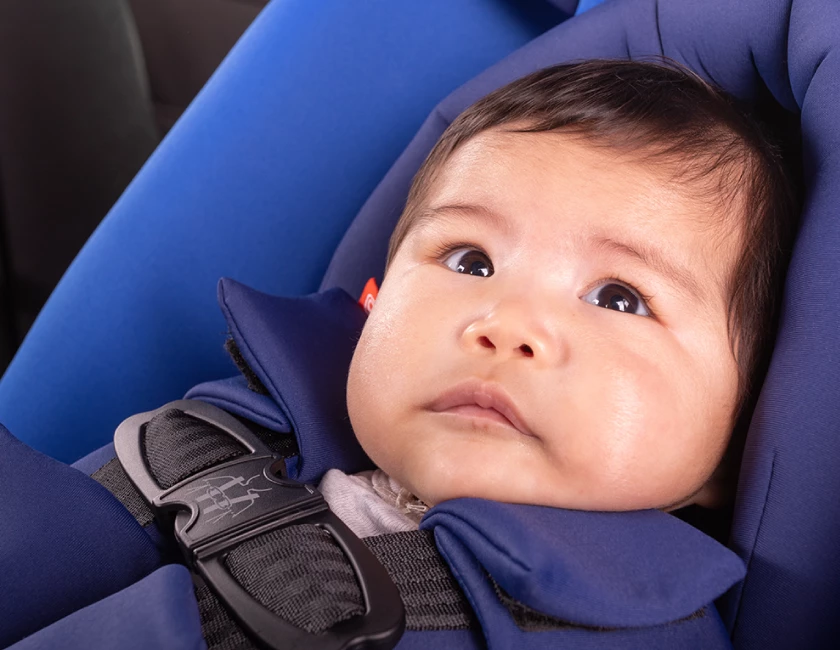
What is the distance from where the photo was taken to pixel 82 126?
1.34 m

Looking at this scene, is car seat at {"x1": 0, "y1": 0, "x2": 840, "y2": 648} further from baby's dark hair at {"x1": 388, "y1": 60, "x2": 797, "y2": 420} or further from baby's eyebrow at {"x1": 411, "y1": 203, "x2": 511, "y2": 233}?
baby's eyebrow at {"x1": 411, "y1": 203, "x2": 511, "y2": 233}

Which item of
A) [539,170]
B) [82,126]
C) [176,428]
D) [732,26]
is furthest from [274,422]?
[82,126]

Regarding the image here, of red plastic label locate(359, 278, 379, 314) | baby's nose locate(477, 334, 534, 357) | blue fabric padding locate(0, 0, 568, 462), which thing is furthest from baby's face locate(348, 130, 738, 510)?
blue fabric padding locate(0, 0, 568, 462)

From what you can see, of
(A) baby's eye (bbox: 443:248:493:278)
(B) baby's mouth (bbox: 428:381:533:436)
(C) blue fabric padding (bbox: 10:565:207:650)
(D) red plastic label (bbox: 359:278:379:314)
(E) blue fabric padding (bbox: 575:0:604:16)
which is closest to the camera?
(C) blue fabric padding (bbox: 10:565:207:650)

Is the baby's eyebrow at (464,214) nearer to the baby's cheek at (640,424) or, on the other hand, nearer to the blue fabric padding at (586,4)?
the baby's cheek at (640,424)

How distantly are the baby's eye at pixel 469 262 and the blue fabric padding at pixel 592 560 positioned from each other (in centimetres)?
22

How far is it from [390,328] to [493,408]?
125mm

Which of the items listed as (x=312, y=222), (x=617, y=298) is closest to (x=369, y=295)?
(x=312, y=222)

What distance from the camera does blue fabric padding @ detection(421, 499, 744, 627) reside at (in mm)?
568

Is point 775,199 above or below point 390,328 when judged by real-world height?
above

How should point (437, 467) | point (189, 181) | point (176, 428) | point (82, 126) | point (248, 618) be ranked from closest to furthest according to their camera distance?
point (248, 618)
point (437, 467)
point (176, 428)
point (189, 181)
point (82, 126)

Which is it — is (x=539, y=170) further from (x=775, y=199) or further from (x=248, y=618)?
(x=248, y=618)

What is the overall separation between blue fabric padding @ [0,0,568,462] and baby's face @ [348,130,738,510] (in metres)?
0.34

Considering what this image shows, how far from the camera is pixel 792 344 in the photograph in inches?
27.0
